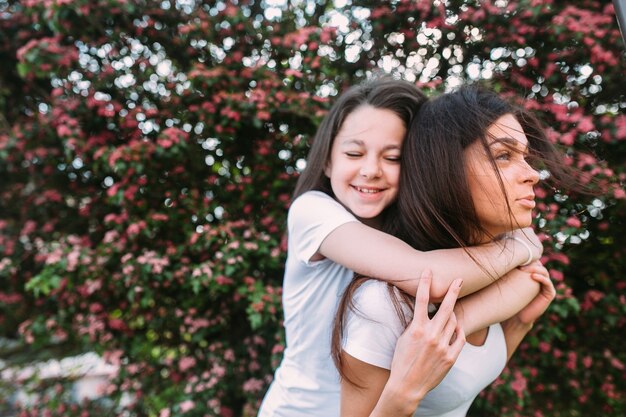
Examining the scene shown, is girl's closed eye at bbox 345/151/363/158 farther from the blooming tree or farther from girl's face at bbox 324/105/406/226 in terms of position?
the blooming tree

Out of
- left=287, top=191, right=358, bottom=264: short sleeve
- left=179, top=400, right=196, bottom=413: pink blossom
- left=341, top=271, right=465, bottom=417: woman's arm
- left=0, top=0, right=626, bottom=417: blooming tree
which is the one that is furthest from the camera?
left=179, top=400, right=196, bottom=413: pink blossom

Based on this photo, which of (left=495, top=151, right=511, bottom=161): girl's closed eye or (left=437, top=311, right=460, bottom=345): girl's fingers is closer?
(left=437, top=311, right=460, bottom=345): girl's fingers

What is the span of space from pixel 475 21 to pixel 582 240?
125 cm

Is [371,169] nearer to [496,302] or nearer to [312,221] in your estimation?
[312,221]

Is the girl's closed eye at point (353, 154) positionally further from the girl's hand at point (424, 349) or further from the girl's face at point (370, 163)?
the girl's hand at point (424, 349)

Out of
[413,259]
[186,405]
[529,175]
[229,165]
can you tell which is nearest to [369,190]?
[413,259]

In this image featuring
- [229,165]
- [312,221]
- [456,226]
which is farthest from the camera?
[229,165]

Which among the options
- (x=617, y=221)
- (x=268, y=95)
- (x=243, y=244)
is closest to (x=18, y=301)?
(x=243, y=244)

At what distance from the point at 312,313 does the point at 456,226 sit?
1.73ft

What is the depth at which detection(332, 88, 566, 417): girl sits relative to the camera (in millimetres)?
1167

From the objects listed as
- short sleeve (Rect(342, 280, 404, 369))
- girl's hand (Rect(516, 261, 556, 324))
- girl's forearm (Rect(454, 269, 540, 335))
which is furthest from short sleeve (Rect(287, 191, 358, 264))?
girl's hand (Rect(516, 261, 556, 324))

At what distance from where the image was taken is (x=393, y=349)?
3.81ft

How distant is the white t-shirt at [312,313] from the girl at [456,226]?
226mm

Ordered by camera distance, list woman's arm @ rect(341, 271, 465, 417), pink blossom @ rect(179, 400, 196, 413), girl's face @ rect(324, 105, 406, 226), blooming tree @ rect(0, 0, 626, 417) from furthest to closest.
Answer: pink blossom @ rect(179, 400, 196, 413) < blooming tree @ rect(0, 0, 626, 417) < girl's face @ rect(324, 105, 406, 226) < woman's arm @ rect(341, 271, 465, 417)
